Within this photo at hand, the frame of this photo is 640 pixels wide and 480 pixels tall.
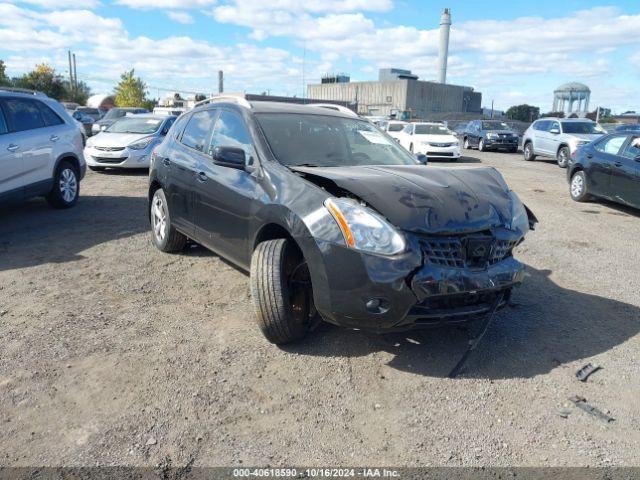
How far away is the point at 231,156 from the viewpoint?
4.12 meters

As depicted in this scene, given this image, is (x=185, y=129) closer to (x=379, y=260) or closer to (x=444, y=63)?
(x=379, y=260)

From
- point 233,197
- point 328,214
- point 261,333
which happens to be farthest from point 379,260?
point 233,197

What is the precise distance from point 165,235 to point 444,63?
4053 inches

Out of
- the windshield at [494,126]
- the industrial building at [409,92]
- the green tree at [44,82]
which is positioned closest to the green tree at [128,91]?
the green tree at [44,82]

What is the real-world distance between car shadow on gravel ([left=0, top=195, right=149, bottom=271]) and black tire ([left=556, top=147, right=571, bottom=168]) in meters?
14.8

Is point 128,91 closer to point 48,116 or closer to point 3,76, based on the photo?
point 3,76

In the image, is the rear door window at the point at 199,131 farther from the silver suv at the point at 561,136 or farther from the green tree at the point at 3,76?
the green tree at the point at 3,76

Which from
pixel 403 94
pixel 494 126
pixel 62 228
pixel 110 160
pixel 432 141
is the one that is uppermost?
pixel 403 94

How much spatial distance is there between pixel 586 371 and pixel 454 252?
4.12 feet

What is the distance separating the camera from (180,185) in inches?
211

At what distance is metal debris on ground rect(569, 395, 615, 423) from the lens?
3111 millimetres

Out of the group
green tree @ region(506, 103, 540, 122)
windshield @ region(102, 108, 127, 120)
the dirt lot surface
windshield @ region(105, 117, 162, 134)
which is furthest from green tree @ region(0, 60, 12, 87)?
green tree @ region(506, 103, 540, 122)

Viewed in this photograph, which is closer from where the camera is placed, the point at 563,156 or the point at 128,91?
the point at 563,156

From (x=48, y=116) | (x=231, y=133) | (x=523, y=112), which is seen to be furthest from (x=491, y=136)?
(x=523, y=112)
